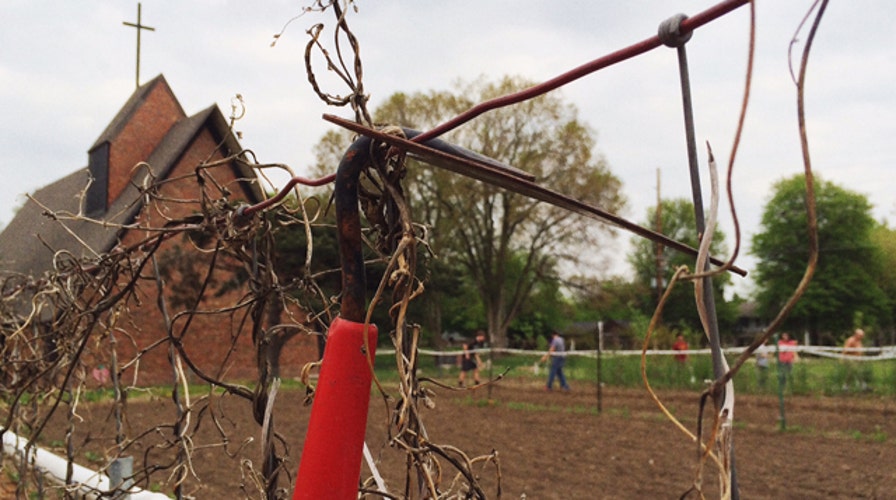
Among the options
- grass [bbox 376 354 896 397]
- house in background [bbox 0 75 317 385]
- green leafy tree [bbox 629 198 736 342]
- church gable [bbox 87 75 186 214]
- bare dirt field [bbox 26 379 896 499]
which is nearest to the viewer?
bare dirt field [bbox 26 379 896 499]

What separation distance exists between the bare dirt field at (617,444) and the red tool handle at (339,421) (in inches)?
82.1

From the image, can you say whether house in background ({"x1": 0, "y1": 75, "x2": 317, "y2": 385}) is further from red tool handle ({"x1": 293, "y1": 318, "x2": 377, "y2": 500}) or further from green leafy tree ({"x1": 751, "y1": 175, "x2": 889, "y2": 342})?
green leafy tree ({"x1": 751, "y1": 175, "x2": 889, "y2": 342})

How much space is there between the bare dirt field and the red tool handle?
2.08 m

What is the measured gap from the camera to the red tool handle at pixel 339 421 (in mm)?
857

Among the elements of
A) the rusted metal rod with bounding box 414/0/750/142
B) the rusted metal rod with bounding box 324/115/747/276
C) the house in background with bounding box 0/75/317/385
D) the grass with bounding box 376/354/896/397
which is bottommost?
the grass with bounding box 376/354/896/397

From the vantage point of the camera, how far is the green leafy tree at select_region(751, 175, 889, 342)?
52625 mm

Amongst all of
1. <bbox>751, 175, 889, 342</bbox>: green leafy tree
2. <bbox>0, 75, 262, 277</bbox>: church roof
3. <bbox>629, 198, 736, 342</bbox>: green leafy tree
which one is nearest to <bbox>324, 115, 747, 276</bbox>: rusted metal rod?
<bbox>0, 75, 262, 277</bbox>: church roof

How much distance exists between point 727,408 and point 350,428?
0.45 metres

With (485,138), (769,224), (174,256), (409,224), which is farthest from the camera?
(769,224)

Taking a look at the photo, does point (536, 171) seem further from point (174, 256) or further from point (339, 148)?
point (174, 256)

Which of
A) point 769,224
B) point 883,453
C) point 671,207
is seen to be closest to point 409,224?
point 883,453

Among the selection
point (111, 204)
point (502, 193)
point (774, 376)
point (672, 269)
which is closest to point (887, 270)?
point (672, 269)

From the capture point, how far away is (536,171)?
34.5 m

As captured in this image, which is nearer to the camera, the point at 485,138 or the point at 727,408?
the point at 727,408
